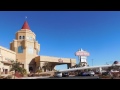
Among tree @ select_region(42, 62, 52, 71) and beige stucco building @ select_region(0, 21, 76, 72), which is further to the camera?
tree @ select_region(42, 62, 52, 71)

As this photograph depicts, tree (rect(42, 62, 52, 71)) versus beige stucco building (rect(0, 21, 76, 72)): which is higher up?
beige stucco building (rect(0, 21, 76, 72))

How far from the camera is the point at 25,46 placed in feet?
78.8

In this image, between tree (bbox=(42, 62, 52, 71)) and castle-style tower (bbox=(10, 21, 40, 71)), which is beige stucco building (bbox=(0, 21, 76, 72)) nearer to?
castle-style tower (bbox=(10, 21, 40, 71))

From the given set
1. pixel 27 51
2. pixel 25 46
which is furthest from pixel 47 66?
pixel 25 46

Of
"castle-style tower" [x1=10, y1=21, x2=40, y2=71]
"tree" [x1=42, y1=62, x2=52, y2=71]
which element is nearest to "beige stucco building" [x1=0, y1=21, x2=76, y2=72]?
"castle-style tower" [x1=10, y1=21, x2=40, y2=71]

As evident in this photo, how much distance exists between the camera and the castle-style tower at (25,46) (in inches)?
937

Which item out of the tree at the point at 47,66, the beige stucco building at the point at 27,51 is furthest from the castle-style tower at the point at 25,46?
the tree at the point at 47,66

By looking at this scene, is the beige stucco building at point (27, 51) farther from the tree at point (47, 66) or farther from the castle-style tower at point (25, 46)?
the tree at point (47, 66)

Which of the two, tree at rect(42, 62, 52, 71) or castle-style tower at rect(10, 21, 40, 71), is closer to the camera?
castle-style tower at rect(10, 21, 40, 71)

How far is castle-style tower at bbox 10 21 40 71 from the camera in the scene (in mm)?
A: 23797
